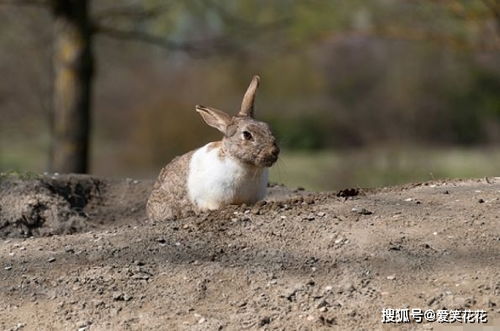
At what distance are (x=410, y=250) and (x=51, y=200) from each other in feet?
11.9

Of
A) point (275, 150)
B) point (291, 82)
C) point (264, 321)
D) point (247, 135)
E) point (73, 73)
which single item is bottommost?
point (264, 321)

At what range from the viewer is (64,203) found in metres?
7.89

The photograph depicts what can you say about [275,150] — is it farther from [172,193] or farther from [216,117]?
[172,193]

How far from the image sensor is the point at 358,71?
896 inches

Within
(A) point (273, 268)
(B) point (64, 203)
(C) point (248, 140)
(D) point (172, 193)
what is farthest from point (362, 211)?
(B) point (64, 203)

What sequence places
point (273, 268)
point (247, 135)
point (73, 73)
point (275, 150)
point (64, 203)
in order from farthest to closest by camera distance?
point (73, 73) → point (64, 203) → point (247, 135) → point (275, 150) → point (273, 268)

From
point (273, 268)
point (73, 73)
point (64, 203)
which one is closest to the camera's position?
point (273, 268)

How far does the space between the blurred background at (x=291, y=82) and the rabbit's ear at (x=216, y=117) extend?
5.47 meters

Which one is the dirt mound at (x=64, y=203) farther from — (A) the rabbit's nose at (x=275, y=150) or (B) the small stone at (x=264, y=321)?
(B) the small stone at (x=264, y=321)

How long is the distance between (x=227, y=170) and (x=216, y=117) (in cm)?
52

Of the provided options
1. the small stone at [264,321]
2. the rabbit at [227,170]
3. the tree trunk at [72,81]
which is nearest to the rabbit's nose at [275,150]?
the rabbit at [227,170]

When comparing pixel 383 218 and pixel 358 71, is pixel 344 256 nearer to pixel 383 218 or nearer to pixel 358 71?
→ pixel 383 218

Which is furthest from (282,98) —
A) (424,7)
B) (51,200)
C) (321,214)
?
(321,214)

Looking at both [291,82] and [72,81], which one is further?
[291,82]
